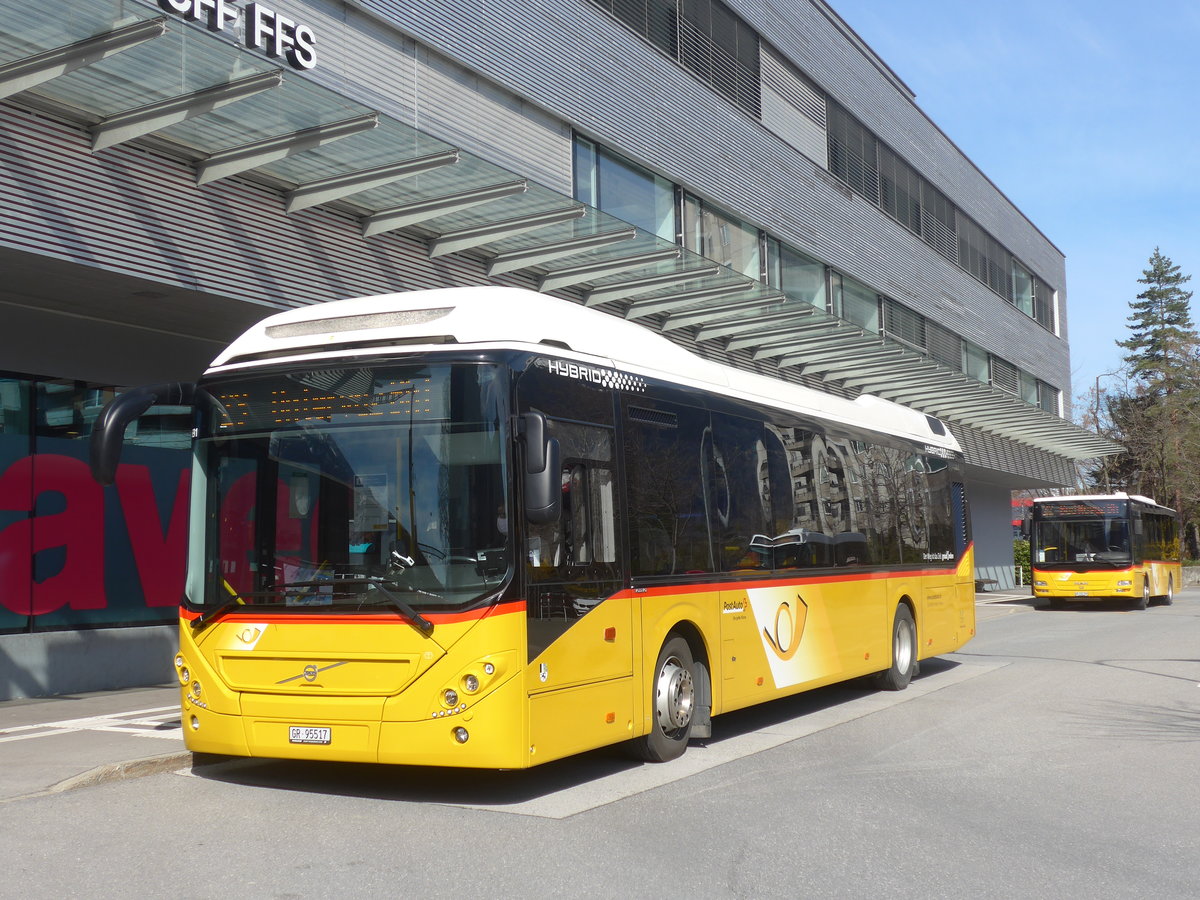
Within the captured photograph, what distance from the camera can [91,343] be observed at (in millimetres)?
14039

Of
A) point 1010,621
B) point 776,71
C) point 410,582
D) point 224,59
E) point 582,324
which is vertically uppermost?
point 776,71

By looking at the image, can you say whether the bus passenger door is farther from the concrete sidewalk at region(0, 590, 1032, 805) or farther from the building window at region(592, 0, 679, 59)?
the building window at region(592, 0, 679, 59)

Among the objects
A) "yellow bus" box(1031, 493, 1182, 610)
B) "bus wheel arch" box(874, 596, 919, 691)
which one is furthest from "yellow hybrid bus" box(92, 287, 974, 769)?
"yellow bus" box(1031, 493, 1182, 610)

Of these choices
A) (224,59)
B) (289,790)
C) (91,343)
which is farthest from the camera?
(91,343)

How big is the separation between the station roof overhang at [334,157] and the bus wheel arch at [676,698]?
5792 millimetres

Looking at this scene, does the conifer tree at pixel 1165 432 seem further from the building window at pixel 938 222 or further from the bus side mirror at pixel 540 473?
the bus side mirror at pixel 540 473

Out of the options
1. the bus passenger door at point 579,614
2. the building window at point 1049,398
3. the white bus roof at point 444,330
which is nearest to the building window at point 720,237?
the white bus roof at point 444,330

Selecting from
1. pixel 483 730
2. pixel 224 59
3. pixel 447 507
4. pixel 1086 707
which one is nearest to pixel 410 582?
pixel 447 507

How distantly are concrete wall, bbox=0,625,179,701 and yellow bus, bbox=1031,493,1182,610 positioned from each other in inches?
1001

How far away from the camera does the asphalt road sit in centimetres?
575

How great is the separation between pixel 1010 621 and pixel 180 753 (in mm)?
23723

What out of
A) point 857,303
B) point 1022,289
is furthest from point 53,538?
point 1022,289

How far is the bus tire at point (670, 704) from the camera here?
29.3 ft

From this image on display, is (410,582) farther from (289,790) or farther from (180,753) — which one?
(180,753)
